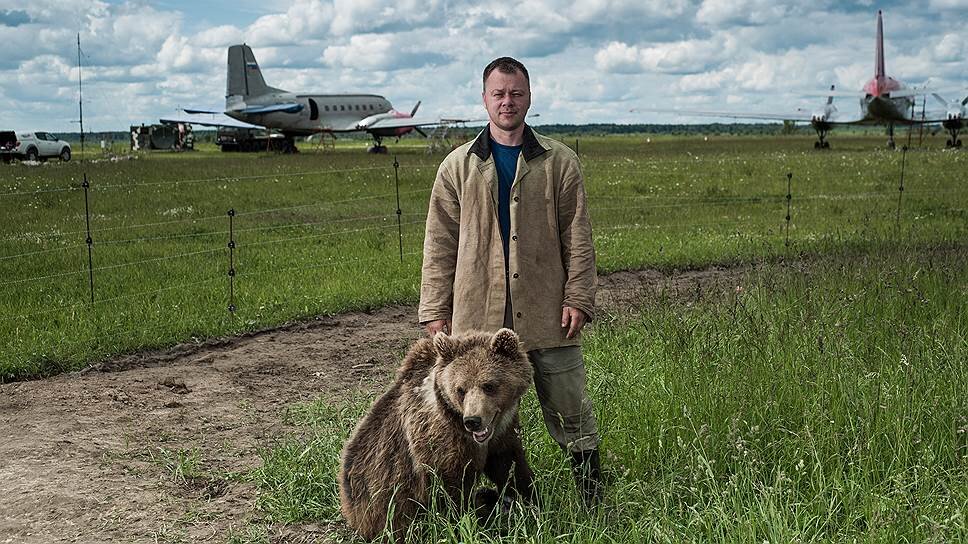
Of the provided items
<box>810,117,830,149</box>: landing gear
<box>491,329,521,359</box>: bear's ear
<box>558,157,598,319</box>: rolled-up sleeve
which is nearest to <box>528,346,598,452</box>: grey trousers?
<box>558,157,598,319</box>: rolled-up sleeve

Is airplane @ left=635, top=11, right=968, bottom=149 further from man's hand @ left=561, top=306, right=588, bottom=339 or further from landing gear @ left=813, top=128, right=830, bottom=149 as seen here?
man's hand @ left=561, top=306, right=588, bottom=339

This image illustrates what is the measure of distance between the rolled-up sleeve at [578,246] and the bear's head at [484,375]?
0.51 meters

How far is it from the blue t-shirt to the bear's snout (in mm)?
887

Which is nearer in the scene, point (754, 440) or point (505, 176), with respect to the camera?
→ point (505, 176)

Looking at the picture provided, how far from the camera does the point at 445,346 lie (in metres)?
3.95

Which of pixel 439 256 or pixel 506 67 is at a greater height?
pixel 506 67

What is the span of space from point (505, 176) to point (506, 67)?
0.50 m

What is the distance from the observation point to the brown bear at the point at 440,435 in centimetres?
388

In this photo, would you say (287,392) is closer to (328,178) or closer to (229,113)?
(328,178)

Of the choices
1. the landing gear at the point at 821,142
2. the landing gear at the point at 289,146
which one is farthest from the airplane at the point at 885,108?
the landing gear at the point at 289,146

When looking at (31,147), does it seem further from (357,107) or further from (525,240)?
(525,240)

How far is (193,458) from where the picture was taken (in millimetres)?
5816

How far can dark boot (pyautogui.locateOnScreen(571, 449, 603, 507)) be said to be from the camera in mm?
4551

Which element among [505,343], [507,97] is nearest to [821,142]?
[507,97]
